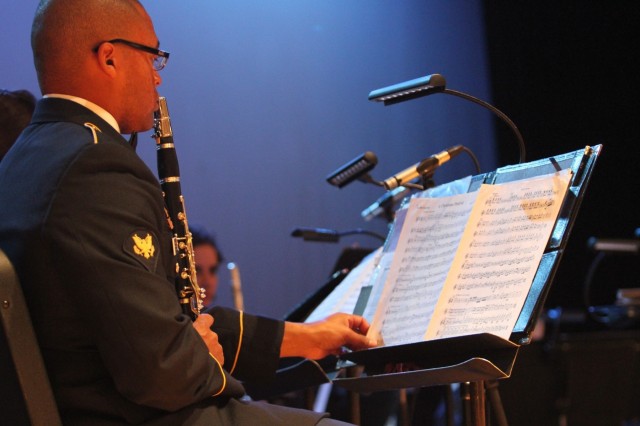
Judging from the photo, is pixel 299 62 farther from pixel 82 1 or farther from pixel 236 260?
pixel 82 1

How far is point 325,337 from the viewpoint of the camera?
2.09 m

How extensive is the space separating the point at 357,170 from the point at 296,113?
1.87m

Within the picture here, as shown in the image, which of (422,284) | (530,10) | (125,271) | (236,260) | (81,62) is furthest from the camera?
(530,10)

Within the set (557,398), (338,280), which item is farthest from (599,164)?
(338,280)

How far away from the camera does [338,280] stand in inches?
106

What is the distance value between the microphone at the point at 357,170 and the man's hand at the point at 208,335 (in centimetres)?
117

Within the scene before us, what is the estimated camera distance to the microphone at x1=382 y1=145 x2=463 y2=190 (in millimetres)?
2475

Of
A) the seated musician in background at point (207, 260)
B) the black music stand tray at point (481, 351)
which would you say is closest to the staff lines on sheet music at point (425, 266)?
the black music stand tray at point (481, 351)

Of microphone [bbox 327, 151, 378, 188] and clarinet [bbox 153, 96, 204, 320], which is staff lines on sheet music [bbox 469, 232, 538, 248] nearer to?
clarinet [bbox 153, 96, 204, 320]

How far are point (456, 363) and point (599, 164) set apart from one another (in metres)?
4.34

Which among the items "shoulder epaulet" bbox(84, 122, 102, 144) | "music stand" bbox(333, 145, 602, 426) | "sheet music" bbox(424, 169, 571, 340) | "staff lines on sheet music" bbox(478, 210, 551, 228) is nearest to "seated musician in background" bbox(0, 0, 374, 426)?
"shoulder epaulet" bbox(84, 122, 102, 144)

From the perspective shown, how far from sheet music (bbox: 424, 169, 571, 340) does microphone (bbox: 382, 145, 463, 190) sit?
472 mm

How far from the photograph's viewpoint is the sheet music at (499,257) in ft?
5.89

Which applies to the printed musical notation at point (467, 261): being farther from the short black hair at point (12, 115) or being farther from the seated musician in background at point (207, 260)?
the seated musician in background at point (207, 260)
